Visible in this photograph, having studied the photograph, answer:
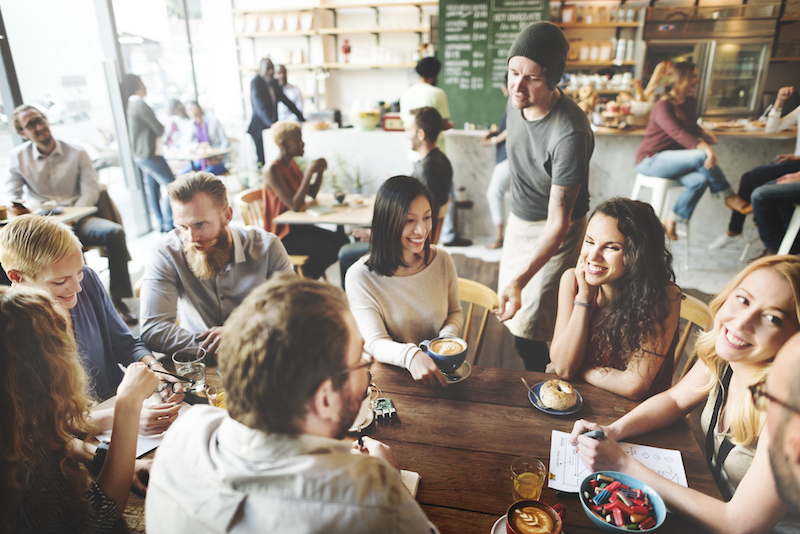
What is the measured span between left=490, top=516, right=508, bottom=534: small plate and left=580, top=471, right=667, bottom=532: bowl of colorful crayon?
16 cm

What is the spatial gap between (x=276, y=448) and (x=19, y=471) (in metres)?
0.53

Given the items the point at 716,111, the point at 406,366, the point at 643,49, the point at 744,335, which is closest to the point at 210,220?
the point at 406,366

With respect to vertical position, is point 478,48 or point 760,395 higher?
point 478,48

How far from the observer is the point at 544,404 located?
50.6 inches

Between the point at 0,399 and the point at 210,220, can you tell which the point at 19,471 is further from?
the point at 210,220

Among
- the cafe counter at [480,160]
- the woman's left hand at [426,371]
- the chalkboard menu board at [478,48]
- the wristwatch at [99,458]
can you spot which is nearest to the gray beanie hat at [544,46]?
the woman's left hand at [426,371]

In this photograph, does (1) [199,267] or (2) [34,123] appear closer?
(1) [199,267]

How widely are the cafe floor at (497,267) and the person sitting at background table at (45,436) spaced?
228cm

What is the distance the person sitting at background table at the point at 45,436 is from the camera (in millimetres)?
858

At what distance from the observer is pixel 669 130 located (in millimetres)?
3738

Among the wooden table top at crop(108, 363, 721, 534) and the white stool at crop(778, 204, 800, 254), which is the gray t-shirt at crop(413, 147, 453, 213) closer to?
the wooden table top at crop(108, 363, 721, 534)

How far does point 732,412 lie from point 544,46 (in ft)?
4.50

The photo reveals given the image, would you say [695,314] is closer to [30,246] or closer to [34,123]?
[30,246]

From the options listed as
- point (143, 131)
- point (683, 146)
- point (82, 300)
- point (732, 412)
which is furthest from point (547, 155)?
point (143, 131)
